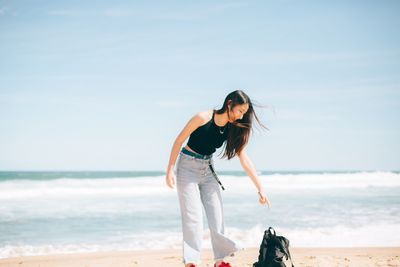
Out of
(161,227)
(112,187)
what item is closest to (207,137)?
(161,227)

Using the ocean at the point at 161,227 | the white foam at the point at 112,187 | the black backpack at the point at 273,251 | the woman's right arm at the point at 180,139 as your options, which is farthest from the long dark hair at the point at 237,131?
the white foam at the point at 112,187

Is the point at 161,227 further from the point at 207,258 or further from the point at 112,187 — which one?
the point at 112,187

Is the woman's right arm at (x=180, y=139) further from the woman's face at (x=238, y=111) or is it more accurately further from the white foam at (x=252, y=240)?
the white foam at (x=252, y=240)

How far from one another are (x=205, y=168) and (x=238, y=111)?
668mm

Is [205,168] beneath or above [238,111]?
beneath

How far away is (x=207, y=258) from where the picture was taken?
6.70 metres

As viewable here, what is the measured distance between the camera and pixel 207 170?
4.42 meters

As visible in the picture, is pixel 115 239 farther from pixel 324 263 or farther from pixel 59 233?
pixel 324 263

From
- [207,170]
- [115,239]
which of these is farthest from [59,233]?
[207,170]

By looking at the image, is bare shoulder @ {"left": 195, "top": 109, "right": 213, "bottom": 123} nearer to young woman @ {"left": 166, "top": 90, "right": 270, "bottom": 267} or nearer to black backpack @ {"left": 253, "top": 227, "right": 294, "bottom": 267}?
young woman @ {"left": 166, "top": 90, "right": 270, "bottom": 267}

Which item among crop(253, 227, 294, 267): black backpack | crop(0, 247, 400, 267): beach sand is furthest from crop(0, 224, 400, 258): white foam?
crop(253, 227, 294, 267): black backpack

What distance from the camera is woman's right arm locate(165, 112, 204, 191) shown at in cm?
416

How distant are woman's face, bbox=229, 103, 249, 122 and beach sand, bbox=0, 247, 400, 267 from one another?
2.66m

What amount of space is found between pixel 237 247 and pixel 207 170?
0.81 m
